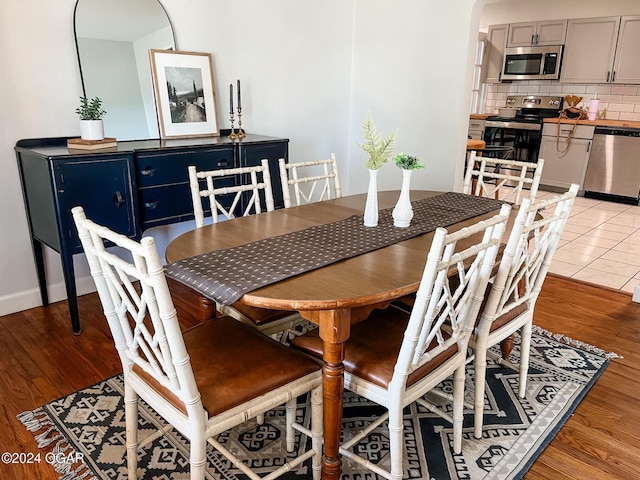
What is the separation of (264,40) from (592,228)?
12.0 feet

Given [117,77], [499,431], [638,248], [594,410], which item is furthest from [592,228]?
[117,77]

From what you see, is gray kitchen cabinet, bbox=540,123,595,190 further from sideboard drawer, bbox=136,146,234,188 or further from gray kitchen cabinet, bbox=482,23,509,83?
sideboard drawer, bbox=136,146,234,188

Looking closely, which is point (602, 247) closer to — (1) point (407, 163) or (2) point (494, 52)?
(1) point (407, 163)

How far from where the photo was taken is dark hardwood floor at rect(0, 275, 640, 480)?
5.71ft

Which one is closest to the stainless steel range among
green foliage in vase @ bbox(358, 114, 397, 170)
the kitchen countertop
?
the kitchen countertop

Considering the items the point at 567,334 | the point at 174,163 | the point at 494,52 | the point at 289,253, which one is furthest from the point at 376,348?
the point at 494,52

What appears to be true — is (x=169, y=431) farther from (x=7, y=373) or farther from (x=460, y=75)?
(x=460, y=75)

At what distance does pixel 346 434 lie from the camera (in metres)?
1.85

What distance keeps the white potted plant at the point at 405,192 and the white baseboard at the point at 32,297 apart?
6.91ft

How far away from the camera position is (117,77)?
2863mm

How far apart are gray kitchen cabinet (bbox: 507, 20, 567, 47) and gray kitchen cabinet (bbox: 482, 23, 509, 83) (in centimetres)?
11

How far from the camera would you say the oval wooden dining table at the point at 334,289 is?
4.35 ft

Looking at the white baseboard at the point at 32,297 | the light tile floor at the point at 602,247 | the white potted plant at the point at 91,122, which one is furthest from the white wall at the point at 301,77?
the light tile floor at the point at 602,247

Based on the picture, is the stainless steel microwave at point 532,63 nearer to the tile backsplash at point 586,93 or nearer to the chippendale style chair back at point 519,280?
the tile backsplash at point 586,93
